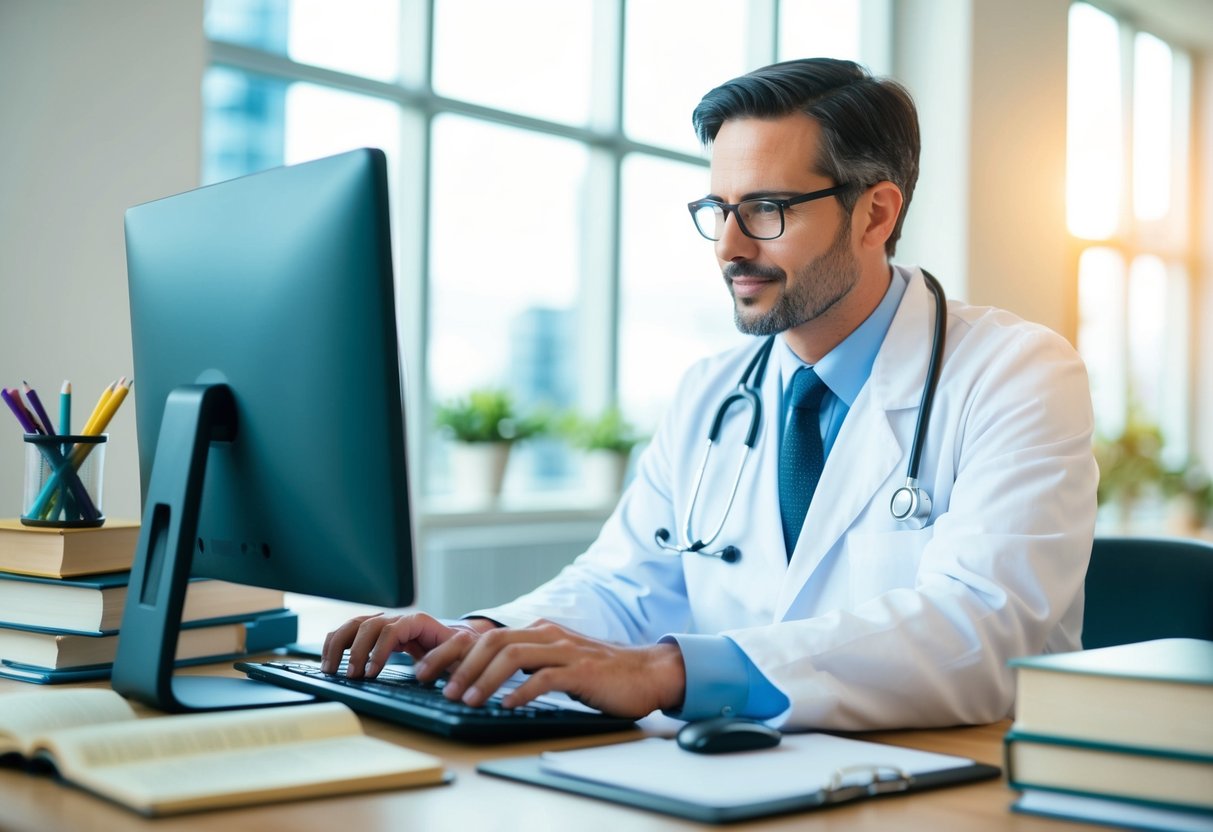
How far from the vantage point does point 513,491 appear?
4.32m

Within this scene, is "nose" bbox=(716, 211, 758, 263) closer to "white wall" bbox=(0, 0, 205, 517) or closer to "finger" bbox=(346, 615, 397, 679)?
"finger" bbox=(346, 615, 397, 679)

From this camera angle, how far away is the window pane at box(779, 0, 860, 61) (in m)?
4.99

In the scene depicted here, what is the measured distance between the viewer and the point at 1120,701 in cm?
79

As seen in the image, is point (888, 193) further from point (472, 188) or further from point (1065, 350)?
point (472, 188)

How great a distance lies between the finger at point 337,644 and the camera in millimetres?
1233

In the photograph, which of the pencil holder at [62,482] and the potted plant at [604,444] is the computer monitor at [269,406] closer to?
the pencil holder at [62,482]

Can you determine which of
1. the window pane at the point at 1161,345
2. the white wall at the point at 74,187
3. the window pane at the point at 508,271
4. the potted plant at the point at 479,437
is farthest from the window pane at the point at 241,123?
the window pane at the point at 1161,345

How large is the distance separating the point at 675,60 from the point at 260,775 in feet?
13.7

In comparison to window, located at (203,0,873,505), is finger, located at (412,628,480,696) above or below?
below

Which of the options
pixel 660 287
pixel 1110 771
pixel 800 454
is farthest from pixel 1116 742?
pixel 660 287

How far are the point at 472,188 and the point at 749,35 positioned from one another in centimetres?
153

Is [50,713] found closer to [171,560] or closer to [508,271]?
[171,560]

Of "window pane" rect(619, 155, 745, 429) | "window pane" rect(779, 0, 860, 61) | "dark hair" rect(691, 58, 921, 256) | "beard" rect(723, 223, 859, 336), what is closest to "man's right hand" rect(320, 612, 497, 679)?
"beard" rect(723, 223, 859, 336)

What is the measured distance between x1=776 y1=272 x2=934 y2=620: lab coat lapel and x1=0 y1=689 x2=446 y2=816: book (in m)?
0.72
